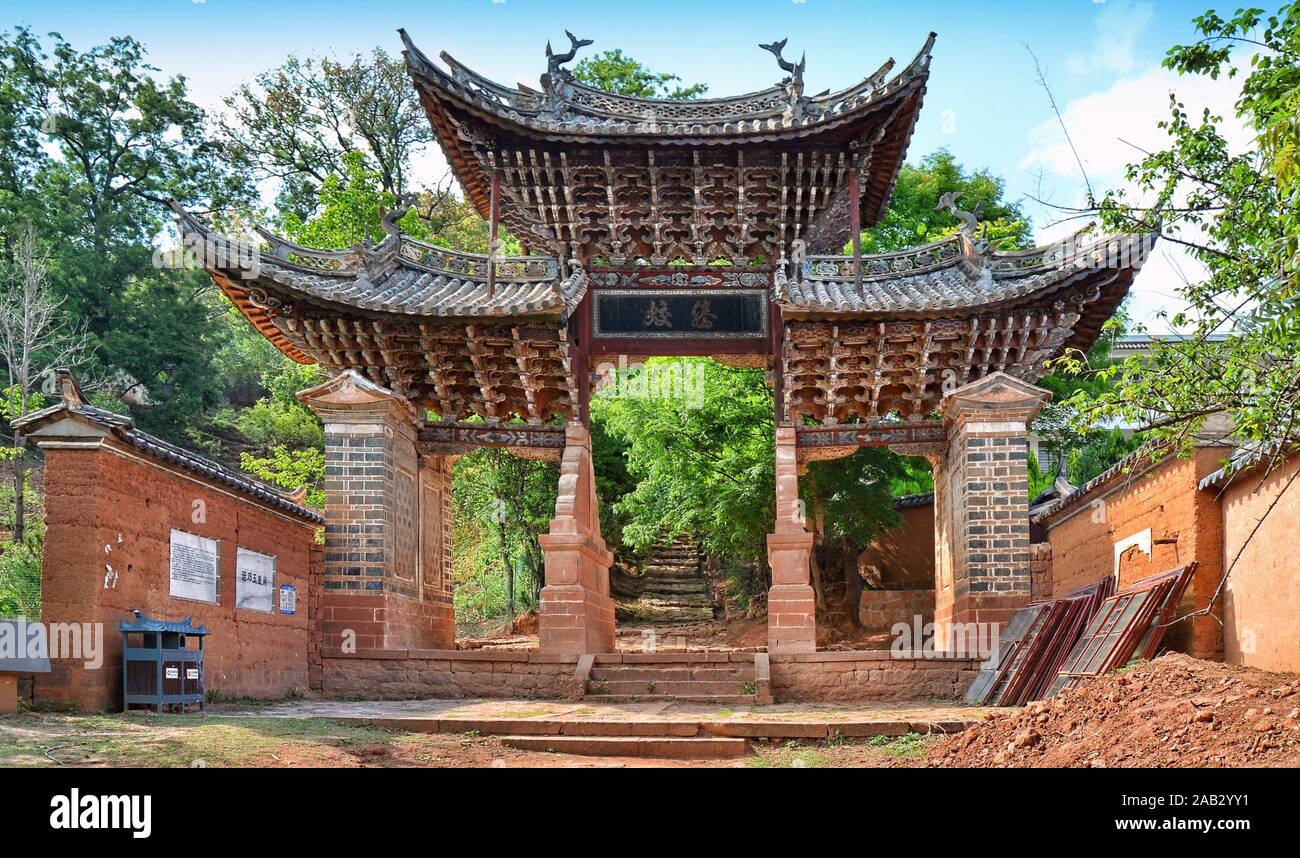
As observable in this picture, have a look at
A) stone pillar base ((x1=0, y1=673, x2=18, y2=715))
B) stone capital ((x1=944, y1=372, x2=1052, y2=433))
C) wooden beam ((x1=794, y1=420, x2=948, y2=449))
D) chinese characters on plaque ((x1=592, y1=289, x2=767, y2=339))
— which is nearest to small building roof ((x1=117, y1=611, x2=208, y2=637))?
stone pillar base ((x1=0, y1=673, x2=18, y2=715))

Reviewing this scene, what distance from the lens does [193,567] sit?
11.8 meters

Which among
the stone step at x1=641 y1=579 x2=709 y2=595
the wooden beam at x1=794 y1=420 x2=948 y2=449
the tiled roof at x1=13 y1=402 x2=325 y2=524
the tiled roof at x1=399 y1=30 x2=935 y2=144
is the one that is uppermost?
the tiled roof at x1=399 y1=30 x2=935 y2=144

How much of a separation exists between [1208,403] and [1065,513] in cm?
819

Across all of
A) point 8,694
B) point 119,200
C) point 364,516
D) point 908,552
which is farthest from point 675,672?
point 119,200

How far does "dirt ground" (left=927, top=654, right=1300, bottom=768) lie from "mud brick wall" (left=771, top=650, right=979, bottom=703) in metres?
4.41

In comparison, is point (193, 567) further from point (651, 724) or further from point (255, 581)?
point (651, 724)

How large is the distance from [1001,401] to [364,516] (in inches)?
315

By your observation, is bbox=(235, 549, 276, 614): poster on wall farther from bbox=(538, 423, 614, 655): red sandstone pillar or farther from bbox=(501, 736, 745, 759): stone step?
bbox=(501, 736, 745, 759): stone step

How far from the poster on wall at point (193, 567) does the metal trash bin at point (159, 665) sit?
558mm

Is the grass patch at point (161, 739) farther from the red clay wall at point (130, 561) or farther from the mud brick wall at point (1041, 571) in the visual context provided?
the mud brick wall at point (1041, 571)

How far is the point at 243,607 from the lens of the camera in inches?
504

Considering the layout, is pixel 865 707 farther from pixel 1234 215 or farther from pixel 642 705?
pixel 1234 215

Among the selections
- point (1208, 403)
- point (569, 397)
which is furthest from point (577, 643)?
point (1208, 403)

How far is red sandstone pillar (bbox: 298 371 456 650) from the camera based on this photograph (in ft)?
48.1
